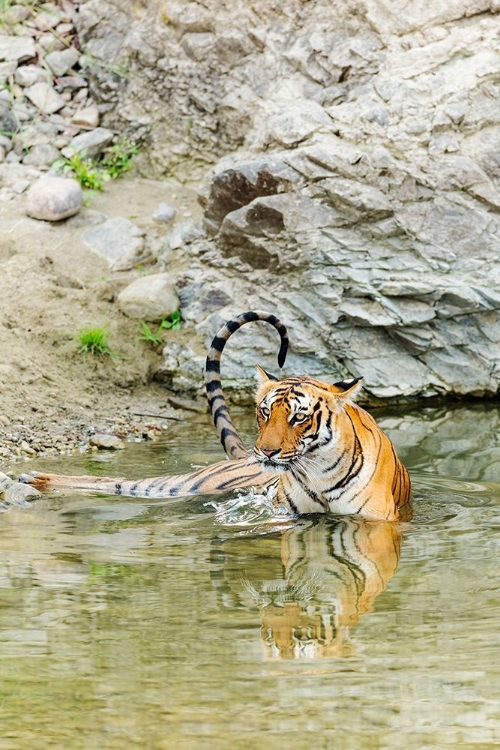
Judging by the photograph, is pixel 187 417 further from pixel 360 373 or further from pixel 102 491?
pixel 102 491

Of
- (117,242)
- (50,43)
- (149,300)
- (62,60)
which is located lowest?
(149,300)

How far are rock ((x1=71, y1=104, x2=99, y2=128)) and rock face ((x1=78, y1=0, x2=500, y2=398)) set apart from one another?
5.40 ft

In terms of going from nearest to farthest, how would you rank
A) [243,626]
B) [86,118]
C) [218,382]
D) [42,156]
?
1. [243,626]
2. [218,382]
3. [42,156]
4. [86,118]

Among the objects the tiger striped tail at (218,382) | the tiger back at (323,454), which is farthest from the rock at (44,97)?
the tiger back at (323,454)

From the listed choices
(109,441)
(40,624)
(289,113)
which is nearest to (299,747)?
(40,624)

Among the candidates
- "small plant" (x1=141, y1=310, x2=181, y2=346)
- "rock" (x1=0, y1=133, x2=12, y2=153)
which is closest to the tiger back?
"small plant" (x1=141, y1=310, x2=181, y2=346)

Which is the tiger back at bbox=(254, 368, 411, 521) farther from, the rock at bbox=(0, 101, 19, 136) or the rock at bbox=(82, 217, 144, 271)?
the rock at bbox=(0, 101, 19, 136)

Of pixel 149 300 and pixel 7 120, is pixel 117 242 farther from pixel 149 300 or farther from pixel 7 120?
pixel 7 120

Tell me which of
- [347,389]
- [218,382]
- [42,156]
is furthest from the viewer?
[42,156]

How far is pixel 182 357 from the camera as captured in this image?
26.2ft

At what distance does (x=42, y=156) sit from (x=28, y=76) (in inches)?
37.8

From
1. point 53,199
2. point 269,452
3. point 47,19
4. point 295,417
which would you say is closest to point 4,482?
point 269,452

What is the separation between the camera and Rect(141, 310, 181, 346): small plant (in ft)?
26.5

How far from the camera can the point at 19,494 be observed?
16.9 ft
